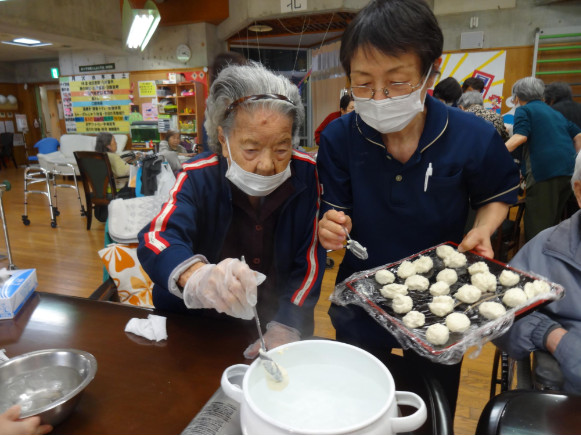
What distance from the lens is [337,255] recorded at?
14.4 feet

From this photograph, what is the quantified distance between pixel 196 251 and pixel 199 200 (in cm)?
17

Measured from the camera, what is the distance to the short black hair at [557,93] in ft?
12.1

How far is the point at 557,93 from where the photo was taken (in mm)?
3713

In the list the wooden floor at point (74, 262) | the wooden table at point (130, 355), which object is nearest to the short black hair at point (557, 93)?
the wooden floor at point (74, 262)

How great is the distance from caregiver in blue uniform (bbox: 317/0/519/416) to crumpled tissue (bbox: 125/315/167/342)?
490mm

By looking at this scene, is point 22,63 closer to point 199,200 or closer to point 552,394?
point 199,200

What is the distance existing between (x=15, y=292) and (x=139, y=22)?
553 centimetres

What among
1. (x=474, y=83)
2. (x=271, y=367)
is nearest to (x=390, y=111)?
(x=271, y=367)

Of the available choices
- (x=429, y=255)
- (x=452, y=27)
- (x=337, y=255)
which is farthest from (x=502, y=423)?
(x=452, y=27)

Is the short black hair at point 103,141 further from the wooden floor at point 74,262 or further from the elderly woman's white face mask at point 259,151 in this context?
the elderly woman's white face mask at point 259,151

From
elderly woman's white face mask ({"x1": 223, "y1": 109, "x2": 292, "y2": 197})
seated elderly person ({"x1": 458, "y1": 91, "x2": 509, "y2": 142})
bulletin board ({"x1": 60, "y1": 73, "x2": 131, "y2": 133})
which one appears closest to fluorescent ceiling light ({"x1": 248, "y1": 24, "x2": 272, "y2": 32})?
bulletin board ({"x1": 60, "y1": 73, "x2": 131, "y2": 133})

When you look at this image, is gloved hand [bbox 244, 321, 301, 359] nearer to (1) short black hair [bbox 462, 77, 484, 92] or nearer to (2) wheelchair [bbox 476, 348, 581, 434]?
(2) wheelchair [bbox 476, 348, 581, 434]

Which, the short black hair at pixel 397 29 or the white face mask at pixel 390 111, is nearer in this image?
the short black hair at pixel 397 29

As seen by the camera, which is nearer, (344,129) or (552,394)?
(552,394)
